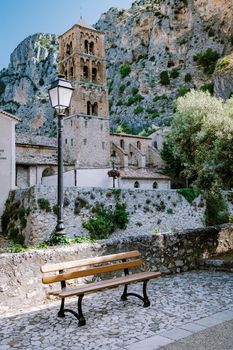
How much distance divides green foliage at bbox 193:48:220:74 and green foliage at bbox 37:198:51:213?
53226mm

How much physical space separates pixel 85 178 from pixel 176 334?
105 ft

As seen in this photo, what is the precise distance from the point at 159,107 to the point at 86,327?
6462cm

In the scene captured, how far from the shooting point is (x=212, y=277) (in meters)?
8.52

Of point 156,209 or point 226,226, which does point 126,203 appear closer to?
point 156,209

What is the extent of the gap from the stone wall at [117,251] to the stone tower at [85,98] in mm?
31492

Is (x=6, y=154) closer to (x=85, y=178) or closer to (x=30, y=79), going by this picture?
(x=85, y=178)

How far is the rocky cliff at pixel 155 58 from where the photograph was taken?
66812 mm

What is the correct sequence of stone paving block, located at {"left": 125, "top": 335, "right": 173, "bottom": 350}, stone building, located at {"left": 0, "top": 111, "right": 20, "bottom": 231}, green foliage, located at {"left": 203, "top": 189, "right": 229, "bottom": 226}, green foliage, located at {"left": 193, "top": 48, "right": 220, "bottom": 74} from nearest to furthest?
stone paving block, located at {"left": 125, "top": 335, "right": 173, "bottom": 350}, stone building, located at {"left": 0, "top": 111, "right": 20, "bottom": 231}, green foliage, located at {"left": 203, "top": 189, "right": 229, "bottom": 226}, green foliage, located at {"left": 193, "top": 48, "right": 220, "bottom": 74}

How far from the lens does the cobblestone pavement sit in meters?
4.67

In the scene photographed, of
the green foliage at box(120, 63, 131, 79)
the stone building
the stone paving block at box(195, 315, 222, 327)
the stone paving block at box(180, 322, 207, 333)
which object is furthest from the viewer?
the green foliage at box(120, 63, 131, 79)

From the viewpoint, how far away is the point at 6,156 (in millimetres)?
24531

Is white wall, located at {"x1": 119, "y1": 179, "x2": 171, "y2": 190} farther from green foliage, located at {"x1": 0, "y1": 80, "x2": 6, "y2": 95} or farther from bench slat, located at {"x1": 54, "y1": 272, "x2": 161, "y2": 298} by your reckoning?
green foliage, located at {"x1": 0, "y1": 80, "x2": 6, "y2": 95}

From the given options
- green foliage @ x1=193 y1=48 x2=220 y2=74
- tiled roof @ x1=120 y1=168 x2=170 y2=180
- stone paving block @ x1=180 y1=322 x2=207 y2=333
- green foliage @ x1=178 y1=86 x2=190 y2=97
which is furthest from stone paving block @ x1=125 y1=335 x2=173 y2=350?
green foliage @ x1=193 y1=48 x2=220 y2=74

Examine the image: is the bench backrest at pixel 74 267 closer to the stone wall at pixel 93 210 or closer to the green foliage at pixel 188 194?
the stone wall at pixel 93 210
